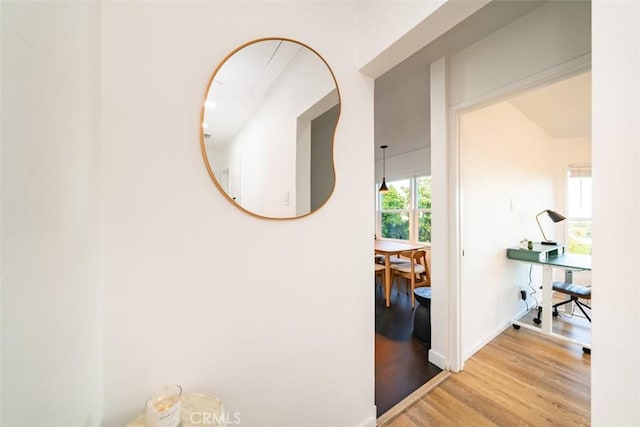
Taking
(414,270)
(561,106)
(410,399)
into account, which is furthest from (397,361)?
(561,106)

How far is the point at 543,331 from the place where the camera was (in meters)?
2.28

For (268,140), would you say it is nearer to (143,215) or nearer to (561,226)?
(143,215)

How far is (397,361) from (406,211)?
3.44 metres

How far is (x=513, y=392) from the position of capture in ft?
5.43

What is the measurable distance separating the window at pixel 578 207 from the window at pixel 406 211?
194 centimetres

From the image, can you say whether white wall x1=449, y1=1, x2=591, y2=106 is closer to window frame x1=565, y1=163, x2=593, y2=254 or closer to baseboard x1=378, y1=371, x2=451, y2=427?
baseboard x1=378, y1=371, x2=451, y2=427

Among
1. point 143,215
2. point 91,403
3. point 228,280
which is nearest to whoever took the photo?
point 91,403

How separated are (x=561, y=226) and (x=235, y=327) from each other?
188 inches

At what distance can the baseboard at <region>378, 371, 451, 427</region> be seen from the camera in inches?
57.6

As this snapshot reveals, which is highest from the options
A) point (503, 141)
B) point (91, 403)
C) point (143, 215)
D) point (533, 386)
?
point (503, 141)

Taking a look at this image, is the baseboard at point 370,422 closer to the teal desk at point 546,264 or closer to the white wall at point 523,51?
the teal desk at point 546,264

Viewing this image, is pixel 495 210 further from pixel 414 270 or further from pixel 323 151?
pixel 323 151

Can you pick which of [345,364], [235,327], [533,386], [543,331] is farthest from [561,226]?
[235,327]

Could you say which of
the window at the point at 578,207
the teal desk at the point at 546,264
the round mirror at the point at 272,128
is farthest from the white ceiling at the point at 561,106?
the round mirror at the point at 272,128
